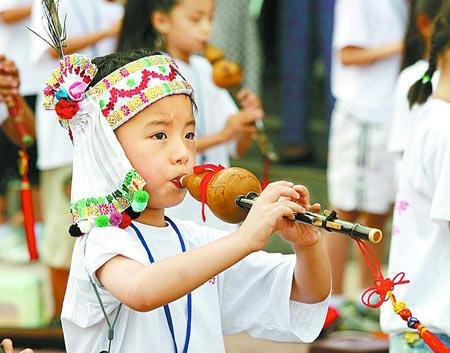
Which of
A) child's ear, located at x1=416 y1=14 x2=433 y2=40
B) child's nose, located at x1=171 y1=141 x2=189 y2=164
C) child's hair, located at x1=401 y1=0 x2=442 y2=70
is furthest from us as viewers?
child's hair, located at x1=401 y1=0 x2=442 y2=70

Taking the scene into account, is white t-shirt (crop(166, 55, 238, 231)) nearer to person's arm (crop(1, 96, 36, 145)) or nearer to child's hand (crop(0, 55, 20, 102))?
person's arm (crop(1, 96, 36, 145))

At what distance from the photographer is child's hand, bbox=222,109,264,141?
557 cm

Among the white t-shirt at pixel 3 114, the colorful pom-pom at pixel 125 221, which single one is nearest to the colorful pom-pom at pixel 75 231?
the colorful pom-pom at pixel 125 221

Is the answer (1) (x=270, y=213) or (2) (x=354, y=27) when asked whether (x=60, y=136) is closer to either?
(2) (x=354, y=27)

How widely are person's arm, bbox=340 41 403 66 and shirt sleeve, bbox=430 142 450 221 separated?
260 centimetres

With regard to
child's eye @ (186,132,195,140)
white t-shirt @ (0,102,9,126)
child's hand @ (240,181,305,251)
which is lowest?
white t-shirt @ (0,102,9,126)

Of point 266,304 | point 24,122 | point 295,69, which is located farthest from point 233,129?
point 295,69

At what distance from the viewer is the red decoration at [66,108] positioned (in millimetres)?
3436

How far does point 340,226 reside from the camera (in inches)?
118

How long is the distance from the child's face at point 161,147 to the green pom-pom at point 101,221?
14 cm

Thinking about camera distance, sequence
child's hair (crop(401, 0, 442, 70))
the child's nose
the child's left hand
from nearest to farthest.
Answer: the child's left hand, the child's nose, child's hair (crop(401, 0, 442, 70))

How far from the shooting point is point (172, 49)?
555 centimetres

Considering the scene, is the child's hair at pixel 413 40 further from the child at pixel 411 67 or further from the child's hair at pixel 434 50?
the child's hair at pixel 434 50

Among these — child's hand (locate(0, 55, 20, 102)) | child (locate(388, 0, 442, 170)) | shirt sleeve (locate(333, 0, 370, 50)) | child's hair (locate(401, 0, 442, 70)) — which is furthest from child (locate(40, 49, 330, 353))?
shirt sleeve (locate(333, 0, 370, 50))
